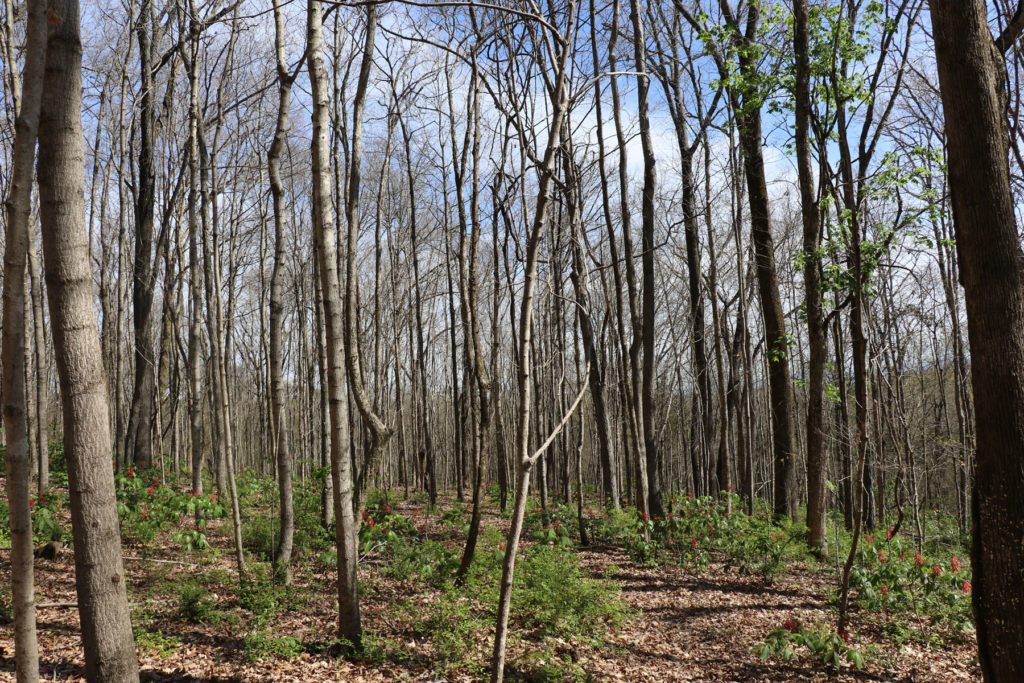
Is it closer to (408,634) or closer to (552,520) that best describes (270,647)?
(408,634)

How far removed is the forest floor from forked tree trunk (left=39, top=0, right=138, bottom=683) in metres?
1.19

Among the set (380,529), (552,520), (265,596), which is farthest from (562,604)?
(552,520)

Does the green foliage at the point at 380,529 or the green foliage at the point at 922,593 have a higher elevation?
the green foliage at the point at 380,529

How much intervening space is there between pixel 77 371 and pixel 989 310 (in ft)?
15.9

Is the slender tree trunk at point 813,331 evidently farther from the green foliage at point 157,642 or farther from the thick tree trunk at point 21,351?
the thick tree trunk at point 21,351

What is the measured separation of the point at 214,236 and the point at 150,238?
6.68 metres

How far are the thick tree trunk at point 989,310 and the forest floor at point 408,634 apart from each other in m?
1.99

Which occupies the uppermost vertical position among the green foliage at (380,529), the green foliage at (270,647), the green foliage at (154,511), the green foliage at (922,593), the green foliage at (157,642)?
the green foliage at (154,511)

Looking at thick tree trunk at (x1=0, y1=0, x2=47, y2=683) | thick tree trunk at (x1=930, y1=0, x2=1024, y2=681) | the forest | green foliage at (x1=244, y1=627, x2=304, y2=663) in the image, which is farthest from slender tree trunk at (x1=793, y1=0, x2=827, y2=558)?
thick tree trunk at (x1=0, y1=0, x2=47, y2=683)

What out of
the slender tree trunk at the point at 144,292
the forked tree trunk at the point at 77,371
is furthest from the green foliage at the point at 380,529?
the slender tree trunk at the point at 144,292

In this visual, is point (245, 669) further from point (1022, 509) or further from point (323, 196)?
point (1022, 509)

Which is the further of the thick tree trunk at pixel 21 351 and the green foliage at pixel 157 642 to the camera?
the green foliage at pixel 157 642

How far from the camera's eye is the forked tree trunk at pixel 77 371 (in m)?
2.81

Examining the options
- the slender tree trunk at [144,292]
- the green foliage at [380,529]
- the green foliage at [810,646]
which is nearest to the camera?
the green foliage at [810,646]
